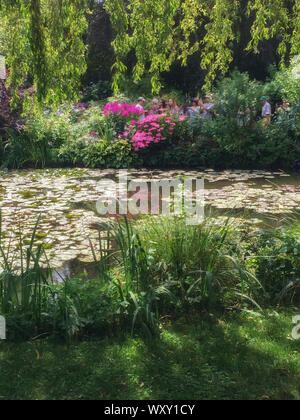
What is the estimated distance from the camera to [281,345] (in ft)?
11.3

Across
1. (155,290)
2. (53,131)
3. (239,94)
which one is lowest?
(155,290)

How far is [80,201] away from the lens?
8.87 metres

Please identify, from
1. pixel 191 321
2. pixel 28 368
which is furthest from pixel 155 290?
pixel 28 368

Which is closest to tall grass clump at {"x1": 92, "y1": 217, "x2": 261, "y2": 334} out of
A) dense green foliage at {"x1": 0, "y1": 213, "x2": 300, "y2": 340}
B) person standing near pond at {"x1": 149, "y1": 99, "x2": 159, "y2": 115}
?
dense green foliage at {"x1": 0, "y1": 213, "x2": 300, "y2": 340}

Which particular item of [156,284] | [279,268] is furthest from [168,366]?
[279,268]

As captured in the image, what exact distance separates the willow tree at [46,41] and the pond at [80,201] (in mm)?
1580

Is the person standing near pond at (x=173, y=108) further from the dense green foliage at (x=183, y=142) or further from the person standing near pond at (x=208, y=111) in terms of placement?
the person standing near pond at (x=208, y=111)

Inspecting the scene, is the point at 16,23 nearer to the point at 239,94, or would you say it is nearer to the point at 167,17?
the point at 167,17

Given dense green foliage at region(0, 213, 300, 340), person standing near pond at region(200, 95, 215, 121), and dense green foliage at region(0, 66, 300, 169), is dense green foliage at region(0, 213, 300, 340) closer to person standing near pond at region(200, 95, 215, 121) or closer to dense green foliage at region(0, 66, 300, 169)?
dense green foliage at region(0, 66, 300, 169)

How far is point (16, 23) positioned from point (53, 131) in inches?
354

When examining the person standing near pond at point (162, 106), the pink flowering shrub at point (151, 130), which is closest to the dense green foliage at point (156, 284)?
the pink flowering shrub at point (151, 130)

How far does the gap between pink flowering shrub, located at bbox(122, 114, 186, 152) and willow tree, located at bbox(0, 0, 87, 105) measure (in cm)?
748

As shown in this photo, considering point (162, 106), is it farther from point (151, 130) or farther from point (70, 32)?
point (70, 32)

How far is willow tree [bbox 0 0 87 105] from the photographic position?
4.55 metres
